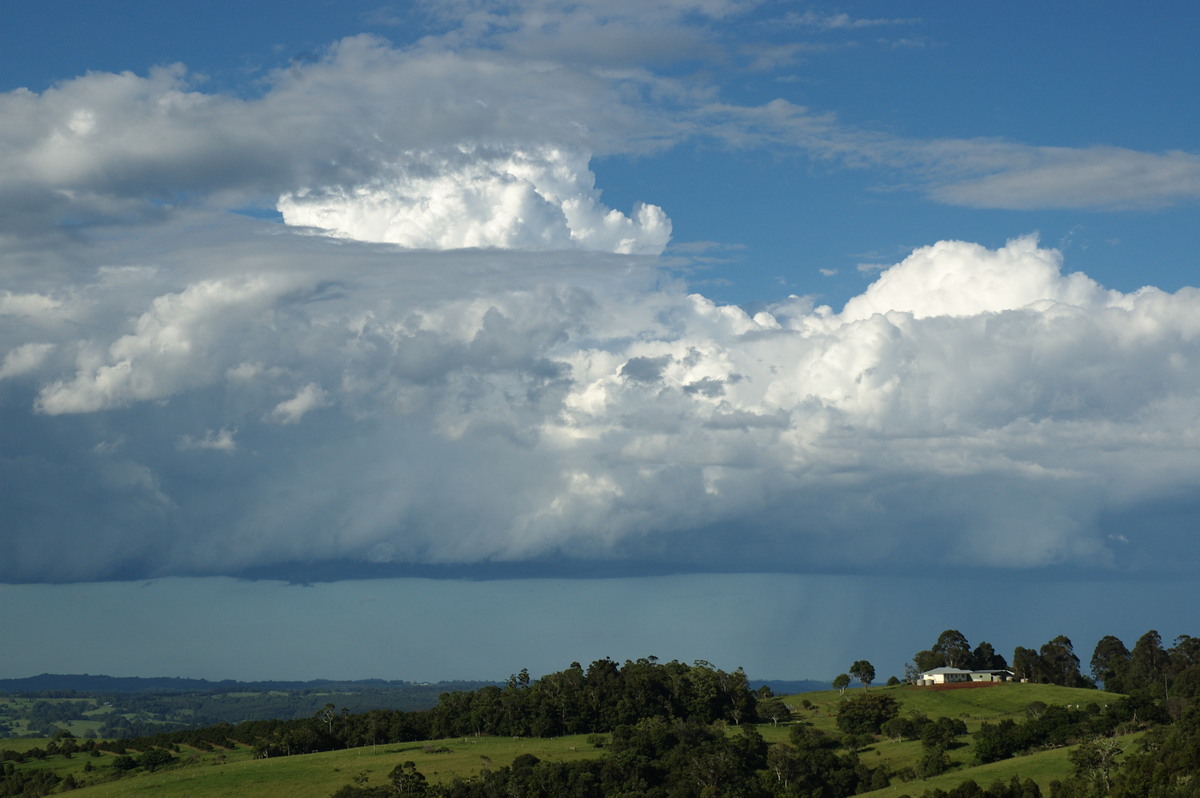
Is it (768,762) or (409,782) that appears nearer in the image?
(409,782)

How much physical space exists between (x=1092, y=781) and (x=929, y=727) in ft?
171

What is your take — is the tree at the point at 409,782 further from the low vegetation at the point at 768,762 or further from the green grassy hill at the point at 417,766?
the green grassy hill at the point at 417,766

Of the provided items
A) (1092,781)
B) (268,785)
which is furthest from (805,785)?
(268,785)

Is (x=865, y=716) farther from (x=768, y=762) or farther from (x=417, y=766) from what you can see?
(x=417, y=766)

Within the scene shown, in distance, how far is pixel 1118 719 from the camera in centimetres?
16812

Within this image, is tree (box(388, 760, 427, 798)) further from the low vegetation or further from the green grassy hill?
the green grassy hill

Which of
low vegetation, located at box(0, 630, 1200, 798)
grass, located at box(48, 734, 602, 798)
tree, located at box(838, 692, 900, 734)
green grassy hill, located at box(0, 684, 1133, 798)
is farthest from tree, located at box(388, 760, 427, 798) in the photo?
tree, located at box(838, 692, 900, 734)

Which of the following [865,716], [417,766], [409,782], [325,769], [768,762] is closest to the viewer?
[409,782]

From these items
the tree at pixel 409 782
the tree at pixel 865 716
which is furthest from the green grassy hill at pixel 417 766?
the tree at pixel 409 782

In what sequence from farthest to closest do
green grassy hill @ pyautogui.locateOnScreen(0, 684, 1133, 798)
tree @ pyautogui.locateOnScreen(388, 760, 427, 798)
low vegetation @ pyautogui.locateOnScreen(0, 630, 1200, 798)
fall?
tree @ pyautogui.locateOnScreen(388, 760, 427, 798) → green grassy hill @ pyautogui.locateOnScreen(0, 684, 1133, 798) → low vegetation @ pyautogui.locateOnScreen(0, 630, 1200, 798)

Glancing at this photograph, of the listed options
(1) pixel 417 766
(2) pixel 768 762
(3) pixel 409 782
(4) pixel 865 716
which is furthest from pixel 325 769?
(4) pixel 865 716

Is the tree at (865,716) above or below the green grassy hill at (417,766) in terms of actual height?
above

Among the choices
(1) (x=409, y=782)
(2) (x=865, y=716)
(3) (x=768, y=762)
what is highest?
(2) (x=865, y=716)

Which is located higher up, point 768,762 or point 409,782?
point 768,762
